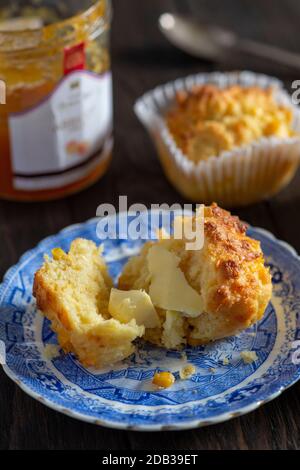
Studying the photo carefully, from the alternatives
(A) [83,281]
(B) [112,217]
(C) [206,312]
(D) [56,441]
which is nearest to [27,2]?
(B) [112,217]

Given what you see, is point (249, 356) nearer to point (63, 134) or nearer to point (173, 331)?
point (173, 331)

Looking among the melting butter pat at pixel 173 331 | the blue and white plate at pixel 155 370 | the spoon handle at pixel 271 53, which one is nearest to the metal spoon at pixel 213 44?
the spoon handle at pixel 271 53

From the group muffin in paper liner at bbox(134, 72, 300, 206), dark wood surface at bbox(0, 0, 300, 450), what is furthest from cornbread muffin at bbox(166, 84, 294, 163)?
dark wood surface at bbox(0, 0, 300, 450)

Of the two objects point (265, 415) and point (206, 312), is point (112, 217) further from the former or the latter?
point (265, 415)

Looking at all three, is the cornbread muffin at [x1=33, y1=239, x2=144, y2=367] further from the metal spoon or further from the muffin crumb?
the metal spoon

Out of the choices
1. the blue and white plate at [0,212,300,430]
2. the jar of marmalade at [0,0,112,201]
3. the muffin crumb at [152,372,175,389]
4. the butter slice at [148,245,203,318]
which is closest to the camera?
the blue and white plate at [0,212,300,430]

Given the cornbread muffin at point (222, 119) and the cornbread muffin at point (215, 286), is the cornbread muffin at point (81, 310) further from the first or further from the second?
the cornbread muffin at point (222, 119)
